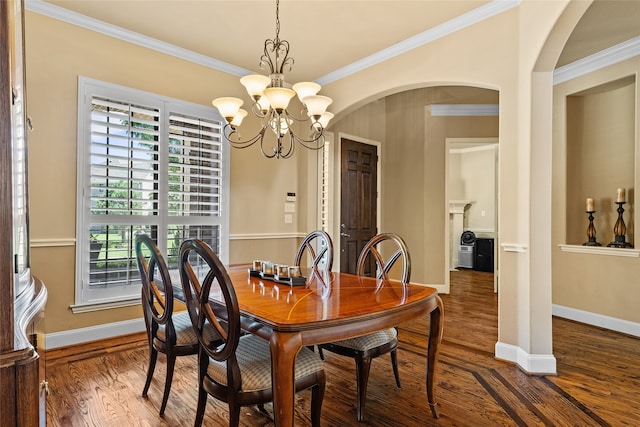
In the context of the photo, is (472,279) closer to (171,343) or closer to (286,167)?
(286,167)

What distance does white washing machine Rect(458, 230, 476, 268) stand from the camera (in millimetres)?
7832

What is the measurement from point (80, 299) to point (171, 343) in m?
1.66

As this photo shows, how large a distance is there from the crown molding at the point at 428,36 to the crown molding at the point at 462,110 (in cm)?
207

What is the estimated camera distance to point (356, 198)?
5.48m

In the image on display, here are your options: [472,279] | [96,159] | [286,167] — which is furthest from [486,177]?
[96,159]

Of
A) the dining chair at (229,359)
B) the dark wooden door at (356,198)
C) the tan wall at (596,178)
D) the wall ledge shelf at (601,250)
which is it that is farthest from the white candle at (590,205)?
the dining chair at (229,359)

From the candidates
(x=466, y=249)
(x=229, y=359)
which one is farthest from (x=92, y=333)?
(x=466, y=249)

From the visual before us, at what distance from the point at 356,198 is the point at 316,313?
160 inches

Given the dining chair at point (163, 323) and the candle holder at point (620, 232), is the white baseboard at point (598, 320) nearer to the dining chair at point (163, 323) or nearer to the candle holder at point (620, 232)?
the candle holder at point (620, 232)

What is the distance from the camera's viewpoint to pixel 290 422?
53.3 inches

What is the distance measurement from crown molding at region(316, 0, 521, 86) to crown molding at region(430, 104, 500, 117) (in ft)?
6.78

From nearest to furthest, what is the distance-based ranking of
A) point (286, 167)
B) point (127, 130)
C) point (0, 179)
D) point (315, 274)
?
point (0, 179)
point (315, 274)
point (127, 130)
point (286, 167)

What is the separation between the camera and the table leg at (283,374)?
1.33 m

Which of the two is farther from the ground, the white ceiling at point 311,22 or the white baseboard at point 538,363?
the white ceiling at point 311,22
